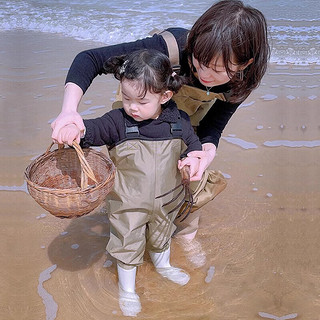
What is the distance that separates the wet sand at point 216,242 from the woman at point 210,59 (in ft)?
2.17

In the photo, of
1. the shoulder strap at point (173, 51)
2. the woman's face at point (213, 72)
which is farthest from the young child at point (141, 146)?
the shoulder strap at point (173, 51)

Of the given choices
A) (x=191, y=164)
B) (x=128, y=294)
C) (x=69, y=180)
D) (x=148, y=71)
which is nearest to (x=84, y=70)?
(x=148, y=71)

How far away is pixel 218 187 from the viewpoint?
280cm

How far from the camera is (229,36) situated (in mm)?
2172

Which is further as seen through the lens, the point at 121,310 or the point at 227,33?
the point at 121,310

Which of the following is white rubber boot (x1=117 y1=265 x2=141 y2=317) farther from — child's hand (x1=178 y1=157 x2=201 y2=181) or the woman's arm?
the woman's arm

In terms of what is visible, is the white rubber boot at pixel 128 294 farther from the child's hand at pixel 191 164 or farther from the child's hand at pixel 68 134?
the child's hand at pixel 68 134

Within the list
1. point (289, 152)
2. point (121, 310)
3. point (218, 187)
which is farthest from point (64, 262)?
point (289, 152)

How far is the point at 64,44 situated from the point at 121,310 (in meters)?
4.66

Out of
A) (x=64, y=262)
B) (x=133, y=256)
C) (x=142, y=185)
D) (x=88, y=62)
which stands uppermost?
(x=88, y=62)

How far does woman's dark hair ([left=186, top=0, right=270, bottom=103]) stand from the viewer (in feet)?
7.13

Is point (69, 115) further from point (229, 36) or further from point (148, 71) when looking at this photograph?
point (229, 36)

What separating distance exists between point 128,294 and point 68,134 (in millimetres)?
928

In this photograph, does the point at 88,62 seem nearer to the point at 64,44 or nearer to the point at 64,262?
the point at 64,262
